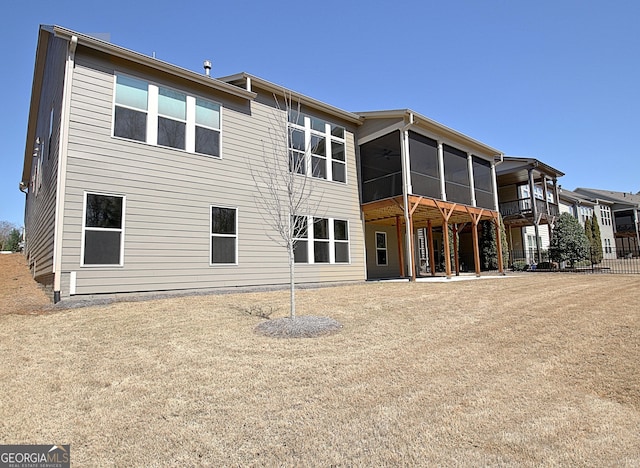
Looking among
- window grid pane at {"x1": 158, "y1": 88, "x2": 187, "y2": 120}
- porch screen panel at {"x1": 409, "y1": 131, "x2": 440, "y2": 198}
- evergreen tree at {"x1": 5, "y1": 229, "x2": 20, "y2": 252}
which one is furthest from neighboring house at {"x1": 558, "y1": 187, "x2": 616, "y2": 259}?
evergreen tree at {"x1": 5, "y1": 229, "x2": 20, "y2": 252}

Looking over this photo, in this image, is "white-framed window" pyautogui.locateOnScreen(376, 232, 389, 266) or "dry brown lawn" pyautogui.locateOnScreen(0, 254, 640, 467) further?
"white-framed window" pyautogui.locateOnScreen(376, 232, 389, 266)

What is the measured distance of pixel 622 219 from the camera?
40.0 m

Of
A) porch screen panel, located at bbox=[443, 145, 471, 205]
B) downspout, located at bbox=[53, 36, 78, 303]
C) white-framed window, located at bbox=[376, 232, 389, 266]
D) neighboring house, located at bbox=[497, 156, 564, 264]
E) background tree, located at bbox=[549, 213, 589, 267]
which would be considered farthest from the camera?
neighboring house, located at bbox=[497, 156, 564, 264]

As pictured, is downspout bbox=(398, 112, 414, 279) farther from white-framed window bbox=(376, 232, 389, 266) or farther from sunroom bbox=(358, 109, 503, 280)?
white-framed window bbox=(376, 232, 389, 266)

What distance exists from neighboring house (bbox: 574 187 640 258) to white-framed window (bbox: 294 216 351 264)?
123ft

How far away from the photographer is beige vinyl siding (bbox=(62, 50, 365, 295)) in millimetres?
7723

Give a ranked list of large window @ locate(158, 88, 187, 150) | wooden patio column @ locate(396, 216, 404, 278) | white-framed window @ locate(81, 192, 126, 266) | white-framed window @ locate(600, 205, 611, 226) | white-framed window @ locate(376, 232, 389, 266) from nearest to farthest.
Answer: white-framed window @ locate(81, 192, 126, 266) < large window @ locate(158, 88, 187, 150) < wooden patio column @ locate(396, 216, 404, 278) < white-framed window @ locate(376, 232, 389, 266) < white-framed window @ locate(600, 205, 611, 226)

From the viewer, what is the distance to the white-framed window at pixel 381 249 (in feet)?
50.7

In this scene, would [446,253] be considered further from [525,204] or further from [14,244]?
[14,244]

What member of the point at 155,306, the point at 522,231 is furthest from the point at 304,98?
the point at 522,231

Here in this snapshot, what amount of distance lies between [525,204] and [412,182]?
1516 cm

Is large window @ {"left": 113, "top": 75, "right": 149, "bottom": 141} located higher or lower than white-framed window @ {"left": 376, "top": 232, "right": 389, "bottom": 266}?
higher

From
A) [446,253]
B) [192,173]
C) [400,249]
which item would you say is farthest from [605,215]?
[192,173]

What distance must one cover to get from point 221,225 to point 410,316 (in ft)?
19.2
